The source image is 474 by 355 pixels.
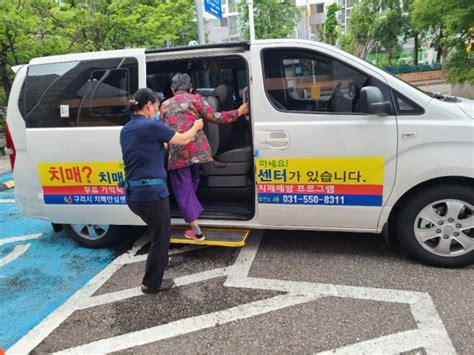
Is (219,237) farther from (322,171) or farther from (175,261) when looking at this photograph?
(322,171)

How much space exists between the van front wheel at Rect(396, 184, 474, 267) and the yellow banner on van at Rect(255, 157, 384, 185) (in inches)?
15.2

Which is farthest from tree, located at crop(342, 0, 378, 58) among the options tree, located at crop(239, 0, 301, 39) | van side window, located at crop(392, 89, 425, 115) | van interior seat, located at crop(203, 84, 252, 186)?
van side window, located at crop(392, 89, 425, 115)

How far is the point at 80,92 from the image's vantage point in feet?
12.3

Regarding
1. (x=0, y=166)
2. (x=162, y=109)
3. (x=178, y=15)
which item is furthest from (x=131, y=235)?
(x=178, y=15)

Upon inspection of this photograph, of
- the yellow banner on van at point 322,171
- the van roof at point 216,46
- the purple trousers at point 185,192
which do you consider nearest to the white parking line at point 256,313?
the purple trousers at point 185,192

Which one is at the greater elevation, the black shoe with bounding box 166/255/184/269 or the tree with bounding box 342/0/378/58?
the tree with bounding box 342/0/378/58

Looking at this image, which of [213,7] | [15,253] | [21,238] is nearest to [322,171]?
[15,253]

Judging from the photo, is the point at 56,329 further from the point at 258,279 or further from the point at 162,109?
the point at 162,109

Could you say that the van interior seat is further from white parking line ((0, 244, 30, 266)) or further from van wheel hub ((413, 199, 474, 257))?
white parking line ((0, 244, 30, 266))

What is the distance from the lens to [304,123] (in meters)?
3.32

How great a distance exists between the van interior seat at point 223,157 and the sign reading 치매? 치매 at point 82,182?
38.8 inches

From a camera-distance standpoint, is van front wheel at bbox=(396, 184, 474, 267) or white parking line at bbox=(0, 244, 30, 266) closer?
van front wheel at bbox=(396, 184, 474, 267)

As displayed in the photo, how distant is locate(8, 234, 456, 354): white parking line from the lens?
8.25ft

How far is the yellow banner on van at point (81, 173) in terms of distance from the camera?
147 inches
